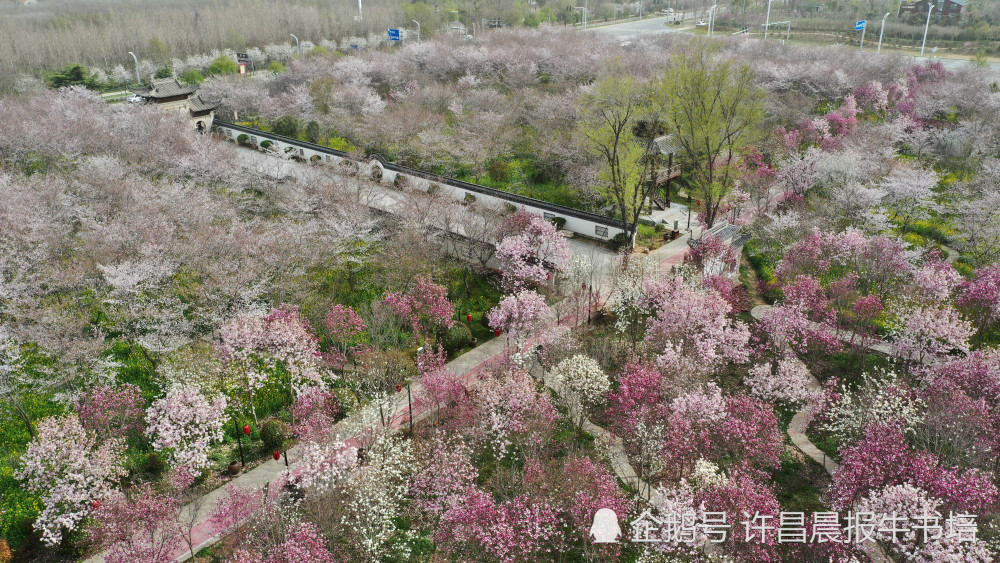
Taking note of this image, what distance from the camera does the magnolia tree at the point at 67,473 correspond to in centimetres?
1772

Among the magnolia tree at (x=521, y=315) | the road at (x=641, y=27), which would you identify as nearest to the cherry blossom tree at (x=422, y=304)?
the magnolia tree at (x=521, y=315)

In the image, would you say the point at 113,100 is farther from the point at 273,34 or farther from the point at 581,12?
the point at 581,12

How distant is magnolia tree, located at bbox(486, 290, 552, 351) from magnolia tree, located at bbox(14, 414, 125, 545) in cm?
1354

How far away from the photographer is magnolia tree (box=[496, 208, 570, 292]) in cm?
2859

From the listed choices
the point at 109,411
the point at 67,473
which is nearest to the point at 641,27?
the point at 109,411

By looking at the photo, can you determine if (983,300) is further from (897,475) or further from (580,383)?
(580,383)

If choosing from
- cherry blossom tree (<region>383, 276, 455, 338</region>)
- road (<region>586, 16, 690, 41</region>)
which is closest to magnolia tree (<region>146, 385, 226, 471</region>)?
cherry blossom tree (<region>383, 276, 455, 338</region>)

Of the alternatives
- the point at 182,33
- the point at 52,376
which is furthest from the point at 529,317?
the point at 182,33

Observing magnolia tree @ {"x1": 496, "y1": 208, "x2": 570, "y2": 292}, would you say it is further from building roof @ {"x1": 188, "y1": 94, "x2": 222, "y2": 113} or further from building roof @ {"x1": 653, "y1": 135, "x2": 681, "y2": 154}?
building roof @ {"x1": 188, "y1": 94, "x2": 222, "y2": 113}

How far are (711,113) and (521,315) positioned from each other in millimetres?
18985

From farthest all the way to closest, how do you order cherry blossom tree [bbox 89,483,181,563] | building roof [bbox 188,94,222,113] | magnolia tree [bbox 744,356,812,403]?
building roof [bbox 188,94,222,113] < magnolia tree [bbox 744,356,812,403] < cherry blossom tree [bbox 89,483,181,563]

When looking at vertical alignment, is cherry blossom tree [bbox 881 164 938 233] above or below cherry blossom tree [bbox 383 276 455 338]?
above

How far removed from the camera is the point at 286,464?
19.6 metres

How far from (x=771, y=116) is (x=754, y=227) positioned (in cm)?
2065
